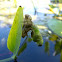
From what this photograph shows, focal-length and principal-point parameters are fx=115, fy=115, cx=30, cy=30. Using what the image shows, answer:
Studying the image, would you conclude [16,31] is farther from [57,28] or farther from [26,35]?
[57,28]

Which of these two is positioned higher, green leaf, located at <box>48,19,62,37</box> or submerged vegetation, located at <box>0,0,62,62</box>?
submerged vegetation, located at <box>0,0,62,62</box>

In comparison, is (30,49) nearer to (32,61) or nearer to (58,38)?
(32,61)

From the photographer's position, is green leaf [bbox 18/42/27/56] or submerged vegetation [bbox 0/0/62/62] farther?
green leaf [bbox 18/42/27/56]

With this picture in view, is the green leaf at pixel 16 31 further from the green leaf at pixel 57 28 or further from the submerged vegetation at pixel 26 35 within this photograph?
the green leaf at pixel 57 28

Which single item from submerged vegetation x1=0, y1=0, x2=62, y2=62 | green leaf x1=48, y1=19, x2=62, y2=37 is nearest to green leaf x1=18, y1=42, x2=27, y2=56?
submerged vegetation x1=0, y1=0, x2=62, y2=62

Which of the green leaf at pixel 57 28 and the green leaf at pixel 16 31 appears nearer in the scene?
the green leaf at pixel 16 31

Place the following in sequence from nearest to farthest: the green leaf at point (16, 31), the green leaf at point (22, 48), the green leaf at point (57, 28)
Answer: the green leaf at point (16, 31), the green leaf at point (22, 48), the green leaf at point (57, 28)

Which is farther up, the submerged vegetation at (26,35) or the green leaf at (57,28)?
the submerged vegetation at (26,35)

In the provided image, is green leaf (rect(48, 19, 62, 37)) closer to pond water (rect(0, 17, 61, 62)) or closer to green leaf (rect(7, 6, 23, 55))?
pond water (rect(0, 17, 61, 62))

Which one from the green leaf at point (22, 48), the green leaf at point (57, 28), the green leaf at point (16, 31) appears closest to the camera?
the green leaf at point (16, 31)

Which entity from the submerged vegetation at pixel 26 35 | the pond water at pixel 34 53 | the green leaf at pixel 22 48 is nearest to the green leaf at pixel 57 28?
the submerged vegetation at pixel 26 35

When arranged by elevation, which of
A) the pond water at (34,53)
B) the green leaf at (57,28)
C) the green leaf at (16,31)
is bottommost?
the green leaf at (57,28)
